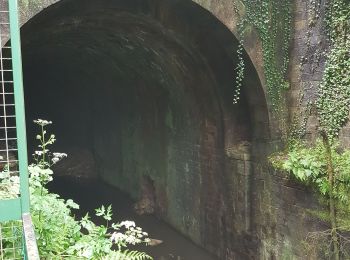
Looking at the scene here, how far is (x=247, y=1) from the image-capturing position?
6.37 metres

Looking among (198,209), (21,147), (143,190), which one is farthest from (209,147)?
(21,147)

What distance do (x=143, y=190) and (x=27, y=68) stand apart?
5689 mm

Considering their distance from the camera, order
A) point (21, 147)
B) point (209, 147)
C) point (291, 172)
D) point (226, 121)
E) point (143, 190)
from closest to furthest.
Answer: point (21, 147), point (291, 172), point (226, 121), point (209, 147), point (143, 190)

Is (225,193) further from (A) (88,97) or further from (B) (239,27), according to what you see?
(A) (88,97)

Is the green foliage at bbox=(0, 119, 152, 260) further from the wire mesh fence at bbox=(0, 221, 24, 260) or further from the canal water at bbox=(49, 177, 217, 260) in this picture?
the canal water at bbox=(49, 177, 217, 260)

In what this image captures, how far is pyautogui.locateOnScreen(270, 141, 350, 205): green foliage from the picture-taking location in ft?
17.5

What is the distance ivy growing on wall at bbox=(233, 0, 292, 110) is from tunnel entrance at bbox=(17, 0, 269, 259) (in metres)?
0.19

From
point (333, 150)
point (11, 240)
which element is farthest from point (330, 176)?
point (11, 240)

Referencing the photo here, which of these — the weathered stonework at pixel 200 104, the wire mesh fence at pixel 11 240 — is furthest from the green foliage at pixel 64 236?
the weathered stonework at pixel 200 104

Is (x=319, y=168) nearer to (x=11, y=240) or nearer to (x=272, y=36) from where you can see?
(x=272, y=36)

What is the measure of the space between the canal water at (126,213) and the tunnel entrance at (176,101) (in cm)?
22

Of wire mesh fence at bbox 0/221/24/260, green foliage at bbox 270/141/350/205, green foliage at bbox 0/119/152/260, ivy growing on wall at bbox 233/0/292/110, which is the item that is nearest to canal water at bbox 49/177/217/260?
green foliage at bbox 270/141/350/205

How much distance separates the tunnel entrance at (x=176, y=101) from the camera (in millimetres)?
6785

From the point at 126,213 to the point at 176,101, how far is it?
3707mm
